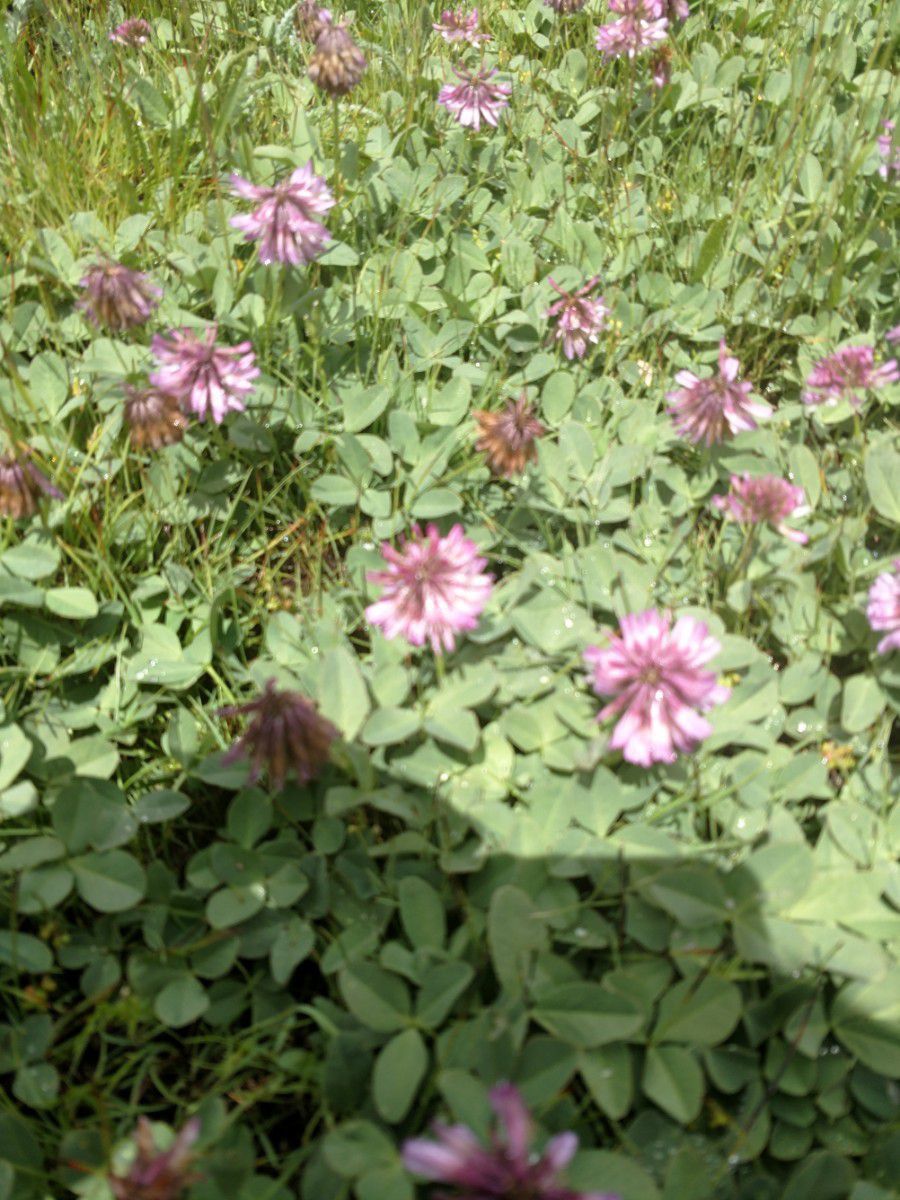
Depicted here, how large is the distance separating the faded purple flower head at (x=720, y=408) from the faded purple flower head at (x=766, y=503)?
0.12 meters

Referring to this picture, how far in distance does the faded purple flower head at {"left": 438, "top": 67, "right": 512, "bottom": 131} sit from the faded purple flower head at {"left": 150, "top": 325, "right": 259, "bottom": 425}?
1185mm

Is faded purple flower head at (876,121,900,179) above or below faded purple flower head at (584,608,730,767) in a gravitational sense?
above

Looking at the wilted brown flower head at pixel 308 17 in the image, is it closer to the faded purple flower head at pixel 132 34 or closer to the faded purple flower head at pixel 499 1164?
the faded purple flower head at pixel 132 34

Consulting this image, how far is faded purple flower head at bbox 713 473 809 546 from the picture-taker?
190cm


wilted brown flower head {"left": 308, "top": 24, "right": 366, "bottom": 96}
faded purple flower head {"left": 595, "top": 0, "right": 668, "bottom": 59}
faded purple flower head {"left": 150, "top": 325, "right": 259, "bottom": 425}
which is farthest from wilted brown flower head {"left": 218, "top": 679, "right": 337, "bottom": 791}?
faded purple flower head {"left": 595, "top": 0, "right": 668, "bottom": 59}

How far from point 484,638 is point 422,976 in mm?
570

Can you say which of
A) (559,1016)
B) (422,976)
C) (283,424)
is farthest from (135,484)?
(559,1016)

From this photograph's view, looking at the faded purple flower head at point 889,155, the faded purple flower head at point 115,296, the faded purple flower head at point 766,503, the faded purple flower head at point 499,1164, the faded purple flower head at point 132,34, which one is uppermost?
the faded purple flower head at point 889,155

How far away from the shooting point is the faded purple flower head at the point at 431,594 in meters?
1.68

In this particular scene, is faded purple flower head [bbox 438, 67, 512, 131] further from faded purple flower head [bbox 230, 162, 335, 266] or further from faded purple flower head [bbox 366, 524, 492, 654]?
faded purple flower head [bbox 366, 524, 492, 654]

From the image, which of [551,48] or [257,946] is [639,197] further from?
[257,946]

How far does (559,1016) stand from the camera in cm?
144

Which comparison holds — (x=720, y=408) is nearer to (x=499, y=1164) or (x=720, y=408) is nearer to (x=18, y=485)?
(x=18, y=485)

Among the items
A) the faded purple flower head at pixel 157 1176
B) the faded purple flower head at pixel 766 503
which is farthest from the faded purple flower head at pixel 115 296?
the faded purple flower head at pixel 157 1176
